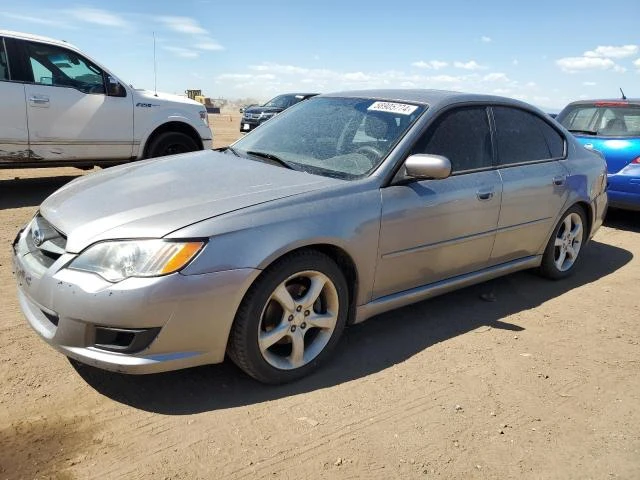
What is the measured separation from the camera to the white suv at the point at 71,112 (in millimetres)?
6629

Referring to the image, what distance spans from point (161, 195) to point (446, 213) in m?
1.80

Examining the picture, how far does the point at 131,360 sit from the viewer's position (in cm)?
260

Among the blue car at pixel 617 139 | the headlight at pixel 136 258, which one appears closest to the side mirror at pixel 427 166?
the headlight at pixel 136 258

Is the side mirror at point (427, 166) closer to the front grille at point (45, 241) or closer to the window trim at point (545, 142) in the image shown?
the window trim at point (545, 142)

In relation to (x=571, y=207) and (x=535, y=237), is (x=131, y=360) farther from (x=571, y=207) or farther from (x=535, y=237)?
(x=571, y=207)

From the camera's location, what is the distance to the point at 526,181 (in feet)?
14.0

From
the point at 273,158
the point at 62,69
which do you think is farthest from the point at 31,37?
the point at 273,158

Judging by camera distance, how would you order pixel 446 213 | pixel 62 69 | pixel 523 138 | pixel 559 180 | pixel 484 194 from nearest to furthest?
pixel 446 213, pixel 484 194, pixel 523 138, pixel 559 180, pixel 62 69

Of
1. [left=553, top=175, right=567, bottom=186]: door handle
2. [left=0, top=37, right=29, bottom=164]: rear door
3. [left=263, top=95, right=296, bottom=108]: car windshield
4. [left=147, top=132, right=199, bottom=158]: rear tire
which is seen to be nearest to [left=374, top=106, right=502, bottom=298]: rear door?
[left=553, top=175, right=567, bottom=186]: door handle

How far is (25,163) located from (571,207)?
20.3 ft

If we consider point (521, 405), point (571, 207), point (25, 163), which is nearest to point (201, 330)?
point (521, 405)

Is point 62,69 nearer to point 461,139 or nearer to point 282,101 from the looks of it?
point 461,139

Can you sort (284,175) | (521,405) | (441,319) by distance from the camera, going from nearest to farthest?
(521,405) < (284,175) < (441,319)

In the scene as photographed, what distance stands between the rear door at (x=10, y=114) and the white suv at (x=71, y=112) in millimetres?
10
